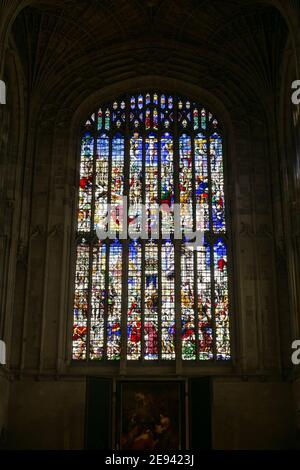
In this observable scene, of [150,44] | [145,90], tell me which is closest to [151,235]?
[145,90]

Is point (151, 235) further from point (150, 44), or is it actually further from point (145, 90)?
point (150, 44)

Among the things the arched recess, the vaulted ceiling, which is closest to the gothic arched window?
the arched recess

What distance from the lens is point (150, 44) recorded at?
23562 mm

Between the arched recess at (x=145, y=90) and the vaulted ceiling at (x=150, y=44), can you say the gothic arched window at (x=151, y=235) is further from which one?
the vaulted ceiling at (x=150, y=44)

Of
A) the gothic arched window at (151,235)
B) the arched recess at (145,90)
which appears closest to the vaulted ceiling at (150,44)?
the arched recess at (145,90)

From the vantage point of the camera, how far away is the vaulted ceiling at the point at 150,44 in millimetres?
21906

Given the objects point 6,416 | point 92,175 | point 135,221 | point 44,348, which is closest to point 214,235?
point 135,221

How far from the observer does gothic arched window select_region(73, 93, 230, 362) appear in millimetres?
21406

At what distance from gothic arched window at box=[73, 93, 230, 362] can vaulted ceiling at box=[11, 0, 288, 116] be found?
114 cm

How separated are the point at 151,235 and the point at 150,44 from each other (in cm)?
652

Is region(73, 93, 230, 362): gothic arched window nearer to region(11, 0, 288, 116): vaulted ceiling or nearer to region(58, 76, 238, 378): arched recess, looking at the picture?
region(58, 76, 238, 378): arched recess

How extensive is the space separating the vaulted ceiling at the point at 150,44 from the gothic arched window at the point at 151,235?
114 cm

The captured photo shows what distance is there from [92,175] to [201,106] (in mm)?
4492

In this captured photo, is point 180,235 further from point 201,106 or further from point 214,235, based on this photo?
point 201,106
